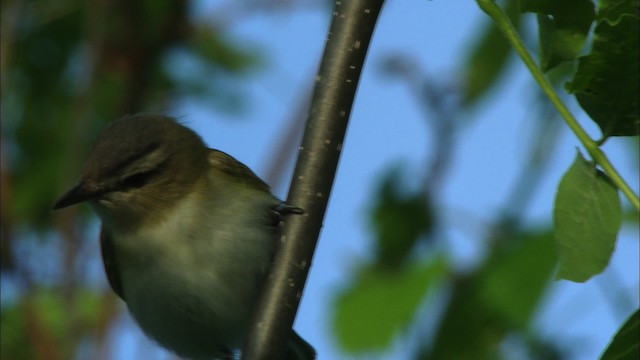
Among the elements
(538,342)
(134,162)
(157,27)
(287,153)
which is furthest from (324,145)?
(157,27)

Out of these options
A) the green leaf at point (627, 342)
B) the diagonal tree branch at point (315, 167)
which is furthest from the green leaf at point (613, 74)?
the diagonal tree branch at point (315, 167)

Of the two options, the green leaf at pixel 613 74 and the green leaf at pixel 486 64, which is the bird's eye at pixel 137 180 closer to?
the green leaf at pixel 486 64

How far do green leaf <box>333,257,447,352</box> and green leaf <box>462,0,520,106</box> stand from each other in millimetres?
523

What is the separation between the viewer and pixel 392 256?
258 centimetres

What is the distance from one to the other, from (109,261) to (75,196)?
511mm

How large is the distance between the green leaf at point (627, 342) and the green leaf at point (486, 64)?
1.56m

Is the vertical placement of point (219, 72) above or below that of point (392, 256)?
above

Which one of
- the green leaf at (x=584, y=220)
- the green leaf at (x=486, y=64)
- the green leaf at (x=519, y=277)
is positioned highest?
the green leaf at (x=486, y=64)

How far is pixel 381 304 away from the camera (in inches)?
100

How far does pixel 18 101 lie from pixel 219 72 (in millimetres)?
929

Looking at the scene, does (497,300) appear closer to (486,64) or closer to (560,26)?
(486,64)

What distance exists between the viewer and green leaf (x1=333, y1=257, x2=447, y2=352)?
8.15ft

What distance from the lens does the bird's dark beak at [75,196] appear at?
2457 millimetres

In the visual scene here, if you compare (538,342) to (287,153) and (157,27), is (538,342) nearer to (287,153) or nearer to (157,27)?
(287,153)
